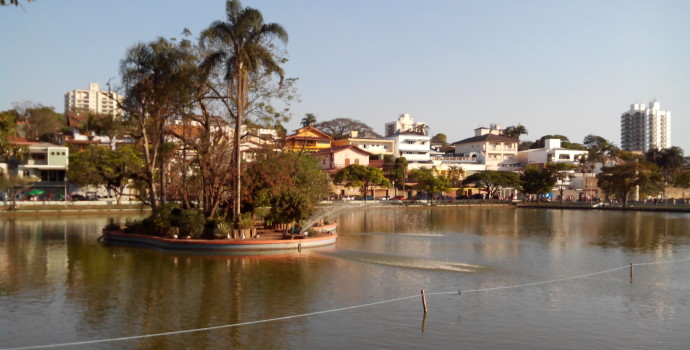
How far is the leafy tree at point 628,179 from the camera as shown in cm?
8425

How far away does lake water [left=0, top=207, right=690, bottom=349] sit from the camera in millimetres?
15125

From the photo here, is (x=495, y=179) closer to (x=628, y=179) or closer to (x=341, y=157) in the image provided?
(x=628, y=179)

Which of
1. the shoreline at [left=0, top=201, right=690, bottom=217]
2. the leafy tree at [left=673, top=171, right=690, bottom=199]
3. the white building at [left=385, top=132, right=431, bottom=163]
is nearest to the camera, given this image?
the shoreline at [left=0, top=201, right=690, bottom=217]

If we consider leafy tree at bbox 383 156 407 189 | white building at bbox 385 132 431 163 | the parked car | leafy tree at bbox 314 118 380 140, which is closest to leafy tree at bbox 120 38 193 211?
the parked car

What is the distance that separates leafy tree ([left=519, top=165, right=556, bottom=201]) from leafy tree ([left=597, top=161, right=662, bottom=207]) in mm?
9393

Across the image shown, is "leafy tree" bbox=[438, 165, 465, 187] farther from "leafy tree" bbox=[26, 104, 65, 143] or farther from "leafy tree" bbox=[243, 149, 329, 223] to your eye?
"leafy tree" bbox=[243, 149, 329, 223]

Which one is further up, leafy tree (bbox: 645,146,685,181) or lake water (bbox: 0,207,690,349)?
leafy tree (bbox: 645,146,685,181)

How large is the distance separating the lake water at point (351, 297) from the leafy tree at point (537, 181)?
6599cm

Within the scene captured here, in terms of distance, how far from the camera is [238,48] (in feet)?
106

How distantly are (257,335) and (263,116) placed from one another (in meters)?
22.5

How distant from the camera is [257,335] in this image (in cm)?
1525

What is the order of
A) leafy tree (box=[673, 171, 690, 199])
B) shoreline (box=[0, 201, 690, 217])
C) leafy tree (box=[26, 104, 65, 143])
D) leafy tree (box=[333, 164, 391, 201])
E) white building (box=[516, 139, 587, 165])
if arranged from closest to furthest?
shoreline (box=[0, 201, 690, 217]) → leafy tree (box=[333, 164, 391, 201]) → leafy tree (box=[673, 171, 690, 199]) → leafy tree (box=[26, 104, 65, 143]) → white building (box=[516, 139, 587, 165])

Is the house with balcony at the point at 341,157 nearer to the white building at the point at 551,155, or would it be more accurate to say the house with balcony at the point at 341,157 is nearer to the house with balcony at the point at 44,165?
the house with balcony at the point at 44,165

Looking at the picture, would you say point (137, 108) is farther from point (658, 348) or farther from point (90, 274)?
point (658, 348)
